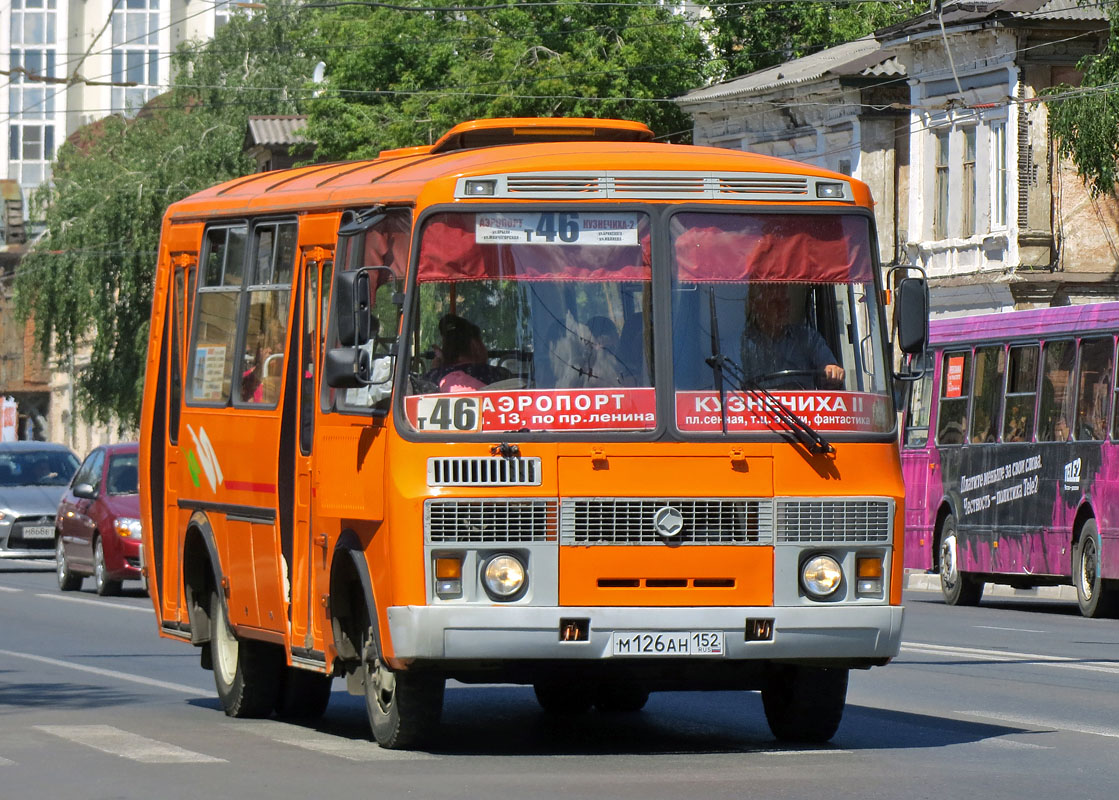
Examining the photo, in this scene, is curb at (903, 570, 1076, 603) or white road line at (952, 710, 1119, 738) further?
curb at (903, 570, 1076, 603)

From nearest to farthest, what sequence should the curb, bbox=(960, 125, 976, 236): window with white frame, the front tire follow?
the front tire, the curb, bbox=(960, 125, 976, 236): window with white frame

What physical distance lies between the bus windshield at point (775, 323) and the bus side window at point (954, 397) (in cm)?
1680

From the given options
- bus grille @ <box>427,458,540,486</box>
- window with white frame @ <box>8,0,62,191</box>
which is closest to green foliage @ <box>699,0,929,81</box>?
bus grille @ <box>427,458,540,486</box>

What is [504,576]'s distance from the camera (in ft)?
35.3

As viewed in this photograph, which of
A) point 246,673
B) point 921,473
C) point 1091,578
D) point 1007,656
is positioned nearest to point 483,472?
point 246,673

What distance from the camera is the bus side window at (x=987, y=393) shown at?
27141mm

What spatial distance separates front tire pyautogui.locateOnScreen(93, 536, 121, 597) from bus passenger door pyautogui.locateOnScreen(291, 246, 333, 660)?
15.4 m

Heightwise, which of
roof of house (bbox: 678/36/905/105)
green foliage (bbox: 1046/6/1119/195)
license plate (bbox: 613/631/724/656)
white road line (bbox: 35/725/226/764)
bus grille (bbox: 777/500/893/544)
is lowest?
white road line (bbox: 35/725/226/764)

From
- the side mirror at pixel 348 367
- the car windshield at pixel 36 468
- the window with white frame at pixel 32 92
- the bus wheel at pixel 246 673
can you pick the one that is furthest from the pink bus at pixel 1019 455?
the window with white frame at pixel 32 92

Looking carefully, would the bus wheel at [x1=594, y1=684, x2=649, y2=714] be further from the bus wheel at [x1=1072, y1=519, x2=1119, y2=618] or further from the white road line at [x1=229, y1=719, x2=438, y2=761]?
the bus wheel at [x1=1072, y1=519, x2=1119, y2=618]

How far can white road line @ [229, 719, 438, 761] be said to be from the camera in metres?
11.2

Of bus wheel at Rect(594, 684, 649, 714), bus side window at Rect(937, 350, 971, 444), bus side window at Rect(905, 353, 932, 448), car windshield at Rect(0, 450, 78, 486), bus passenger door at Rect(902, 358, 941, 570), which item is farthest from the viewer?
car windshield at Rect(0, 450, 78, 486)

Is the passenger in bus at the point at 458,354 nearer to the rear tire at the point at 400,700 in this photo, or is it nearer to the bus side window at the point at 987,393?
the rear tire at the point at 400,700

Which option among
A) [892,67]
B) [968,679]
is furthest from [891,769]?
[892,67]
